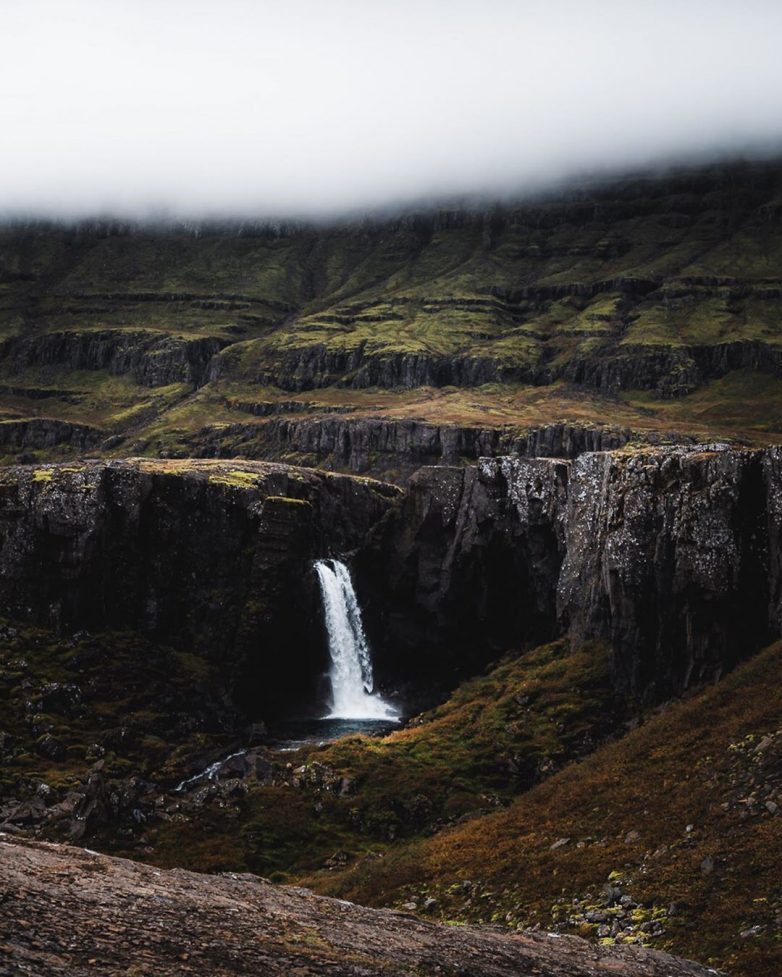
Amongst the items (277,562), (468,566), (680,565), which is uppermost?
(680,565)

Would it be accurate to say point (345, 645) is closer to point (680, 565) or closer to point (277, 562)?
point (277, 562)

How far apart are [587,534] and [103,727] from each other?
46205 mm

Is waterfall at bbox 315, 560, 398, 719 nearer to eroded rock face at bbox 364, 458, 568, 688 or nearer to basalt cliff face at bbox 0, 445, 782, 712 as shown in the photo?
basalt cliff face at bbox 0, 445, 782, 712

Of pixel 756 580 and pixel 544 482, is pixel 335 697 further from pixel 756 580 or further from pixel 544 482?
pixel 756 580

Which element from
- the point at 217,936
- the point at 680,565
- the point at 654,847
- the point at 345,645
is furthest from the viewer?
the point at 345,645

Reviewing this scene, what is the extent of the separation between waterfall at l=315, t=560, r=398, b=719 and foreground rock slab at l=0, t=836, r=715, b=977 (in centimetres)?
6644

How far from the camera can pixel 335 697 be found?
327ft

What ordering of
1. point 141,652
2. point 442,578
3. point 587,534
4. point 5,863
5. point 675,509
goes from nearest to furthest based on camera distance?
point 5,863, point 675,509, point 587,534, point 141,652, point 442,578

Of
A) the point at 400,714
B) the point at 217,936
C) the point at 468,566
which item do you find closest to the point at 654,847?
the point at 217,936

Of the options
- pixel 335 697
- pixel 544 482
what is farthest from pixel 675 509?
pixel 335 697

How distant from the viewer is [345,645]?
102625mm

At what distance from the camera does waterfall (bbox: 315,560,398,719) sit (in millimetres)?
99500

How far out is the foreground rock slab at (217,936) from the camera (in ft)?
70.8

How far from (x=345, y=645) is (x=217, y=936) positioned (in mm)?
78359
